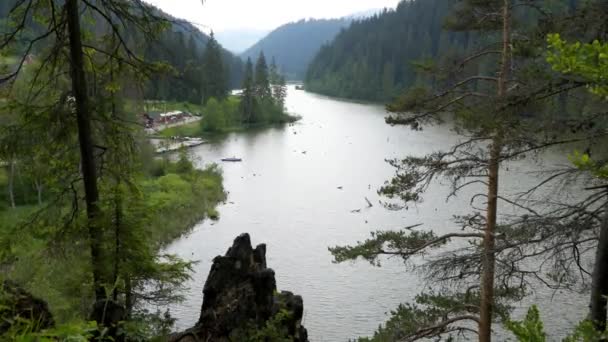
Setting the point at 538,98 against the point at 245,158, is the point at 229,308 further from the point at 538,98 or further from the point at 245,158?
the point at 245,158

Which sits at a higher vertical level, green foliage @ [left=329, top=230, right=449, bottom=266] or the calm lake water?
green foliage @ [left=329, top=230, right=449, bottom=266]

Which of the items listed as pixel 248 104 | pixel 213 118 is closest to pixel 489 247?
pixel 213 118

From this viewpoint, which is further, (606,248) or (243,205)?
(243,205)

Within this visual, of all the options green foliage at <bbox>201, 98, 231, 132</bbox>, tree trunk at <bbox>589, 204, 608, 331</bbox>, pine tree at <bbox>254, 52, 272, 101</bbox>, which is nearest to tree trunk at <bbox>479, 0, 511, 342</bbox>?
tree trunk at <bbox>589, 204, 608, 331</bbox>

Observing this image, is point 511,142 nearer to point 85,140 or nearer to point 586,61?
point 586,61

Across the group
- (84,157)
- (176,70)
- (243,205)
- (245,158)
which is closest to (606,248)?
(176,70)

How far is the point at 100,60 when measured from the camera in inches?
321

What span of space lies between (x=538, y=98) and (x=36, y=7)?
6.63 meters

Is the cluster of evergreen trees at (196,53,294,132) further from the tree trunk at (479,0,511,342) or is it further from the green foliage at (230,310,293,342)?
the green foliage at (230,310,293,342)

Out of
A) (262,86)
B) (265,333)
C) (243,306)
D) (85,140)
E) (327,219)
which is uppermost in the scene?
(262,86)

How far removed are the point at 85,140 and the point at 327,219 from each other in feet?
79.2

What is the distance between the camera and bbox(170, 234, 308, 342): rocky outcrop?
26.4 feet

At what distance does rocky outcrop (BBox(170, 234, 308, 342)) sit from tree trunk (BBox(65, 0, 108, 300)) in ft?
5.27

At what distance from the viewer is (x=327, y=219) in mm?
30469
